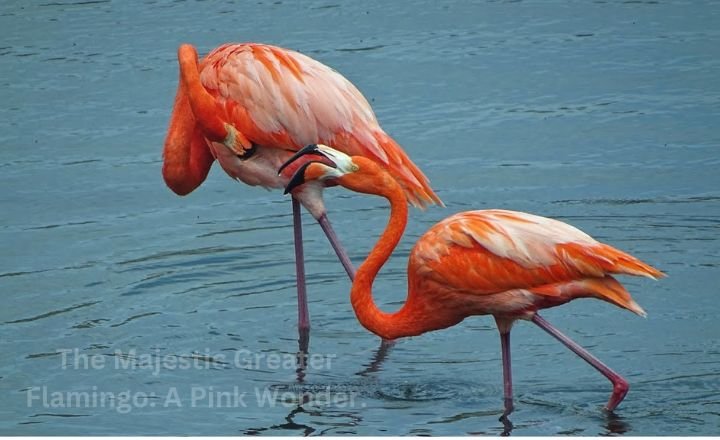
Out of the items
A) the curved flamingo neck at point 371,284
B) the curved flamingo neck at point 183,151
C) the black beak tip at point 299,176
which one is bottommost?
the curved flamingo neck at point 371,284

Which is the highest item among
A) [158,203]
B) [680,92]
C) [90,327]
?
[680,92]

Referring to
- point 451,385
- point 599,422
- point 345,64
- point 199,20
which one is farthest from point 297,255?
point 199,20

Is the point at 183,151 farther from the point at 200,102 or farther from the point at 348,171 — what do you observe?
the point at 348,171

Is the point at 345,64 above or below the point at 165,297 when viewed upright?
above

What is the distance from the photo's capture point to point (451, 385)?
7430 millimetres

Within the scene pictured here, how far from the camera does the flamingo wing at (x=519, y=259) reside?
278 inches

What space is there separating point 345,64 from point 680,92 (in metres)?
2.60

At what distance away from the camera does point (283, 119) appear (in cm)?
845

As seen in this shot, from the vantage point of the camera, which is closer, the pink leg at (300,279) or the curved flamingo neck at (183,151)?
the pink leg at (300,279)

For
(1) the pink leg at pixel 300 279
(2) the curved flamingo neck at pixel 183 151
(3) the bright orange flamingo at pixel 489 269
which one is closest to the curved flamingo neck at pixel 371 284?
(3) the bright orange flamingo at pixel 489 269

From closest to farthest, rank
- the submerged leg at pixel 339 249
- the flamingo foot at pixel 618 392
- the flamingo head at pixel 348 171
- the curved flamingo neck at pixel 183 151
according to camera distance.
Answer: the flamingo foot at pixel 618 392 → the flamingo head at pixel 348 171 → the submerged leg at pixel 339 249 → the curved flamingo neck at pixel 183 151

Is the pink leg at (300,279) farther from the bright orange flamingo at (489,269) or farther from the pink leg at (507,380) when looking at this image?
the pink leg at (507,380)

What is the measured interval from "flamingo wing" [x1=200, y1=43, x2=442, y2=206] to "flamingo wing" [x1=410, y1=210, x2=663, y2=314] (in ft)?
3.64

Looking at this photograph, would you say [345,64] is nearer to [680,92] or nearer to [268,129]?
[680,92]
